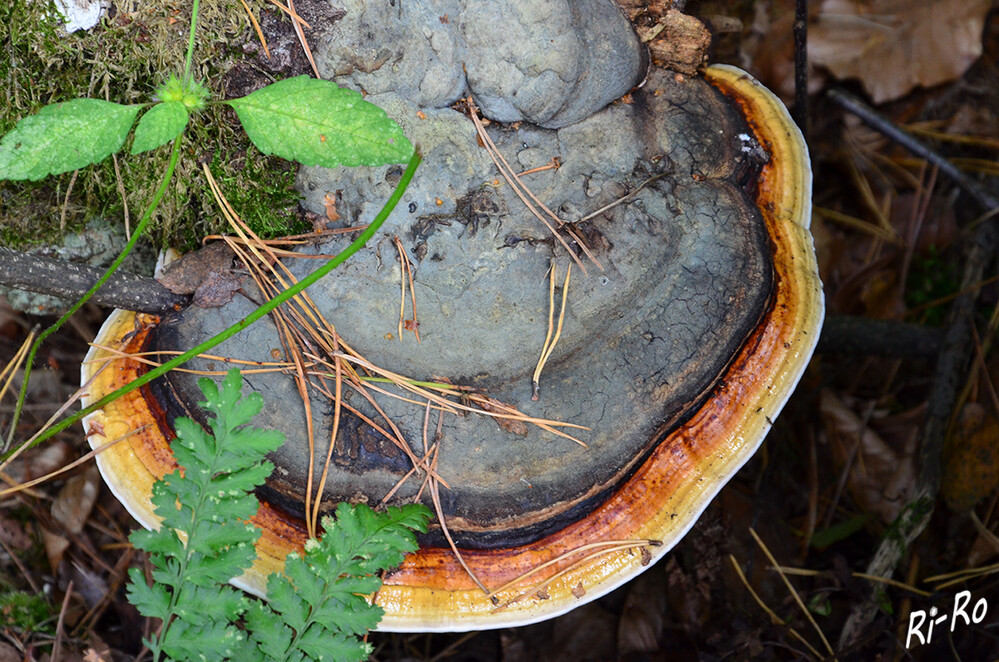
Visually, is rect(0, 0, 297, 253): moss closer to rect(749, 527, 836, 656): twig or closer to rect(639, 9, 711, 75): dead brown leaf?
rect(639, 9, 711, 75): dead brown leaf

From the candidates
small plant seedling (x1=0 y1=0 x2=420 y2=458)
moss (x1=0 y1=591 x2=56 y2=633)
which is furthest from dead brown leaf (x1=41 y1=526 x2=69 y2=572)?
small plant seedling (x1=0 y1=0 x2=420 y2=458)

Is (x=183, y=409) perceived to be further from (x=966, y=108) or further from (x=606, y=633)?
(x=966, y=108)

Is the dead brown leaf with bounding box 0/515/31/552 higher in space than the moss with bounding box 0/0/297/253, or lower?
lower

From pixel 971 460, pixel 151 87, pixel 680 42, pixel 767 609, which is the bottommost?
pixel 767 609

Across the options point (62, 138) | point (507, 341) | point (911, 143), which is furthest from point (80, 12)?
point (911, 143)

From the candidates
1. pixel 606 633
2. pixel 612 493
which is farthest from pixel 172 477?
pixel 606 633

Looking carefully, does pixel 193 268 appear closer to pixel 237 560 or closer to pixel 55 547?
pixel 237 560
